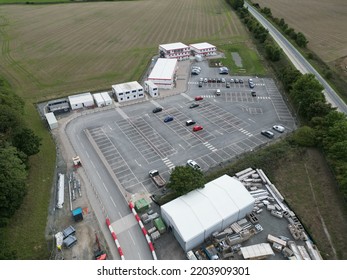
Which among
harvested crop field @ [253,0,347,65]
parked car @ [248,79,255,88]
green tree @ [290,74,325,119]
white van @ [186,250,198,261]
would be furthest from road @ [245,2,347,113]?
white van @ [186,250,198,261]

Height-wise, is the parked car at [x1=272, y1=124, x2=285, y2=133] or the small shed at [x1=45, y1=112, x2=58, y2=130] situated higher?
the parked car at [x1=272, y1=124, x2=285, y2=133]

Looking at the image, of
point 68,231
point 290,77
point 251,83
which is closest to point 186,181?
point 68,231

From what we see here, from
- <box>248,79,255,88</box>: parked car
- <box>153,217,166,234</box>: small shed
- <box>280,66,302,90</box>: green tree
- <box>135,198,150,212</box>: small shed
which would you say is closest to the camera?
<box>153,217,166,234</box>: small shed

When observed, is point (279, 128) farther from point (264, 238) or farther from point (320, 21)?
point (320, 21)

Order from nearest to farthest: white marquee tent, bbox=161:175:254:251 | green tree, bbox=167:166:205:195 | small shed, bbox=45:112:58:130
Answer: white marquee tent, bbox=161:175:254:251
green tree, bbox=167:166:205:195
small shed, bbox=45:112:58:130

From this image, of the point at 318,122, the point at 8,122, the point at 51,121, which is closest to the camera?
the point at 8,122

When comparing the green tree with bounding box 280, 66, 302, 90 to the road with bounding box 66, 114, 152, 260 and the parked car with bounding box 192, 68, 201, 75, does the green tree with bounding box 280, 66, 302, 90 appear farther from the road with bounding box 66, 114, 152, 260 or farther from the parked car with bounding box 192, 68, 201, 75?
the road with bounding box 66, 114, 152, 260

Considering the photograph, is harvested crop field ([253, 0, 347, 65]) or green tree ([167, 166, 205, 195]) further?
harvested crop field ([253, 0, 347, 65])
